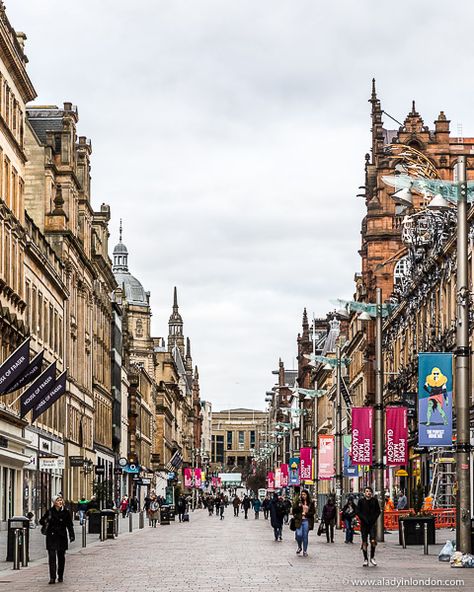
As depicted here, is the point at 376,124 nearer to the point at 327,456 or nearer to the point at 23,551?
the point at 327,456

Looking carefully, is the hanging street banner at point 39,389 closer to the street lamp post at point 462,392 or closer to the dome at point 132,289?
the street lamp post at point 462,392

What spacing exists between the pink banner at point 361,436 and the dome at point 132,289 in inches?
5075

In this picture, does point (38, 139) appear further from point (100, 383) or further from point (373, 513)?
point (373, 513)

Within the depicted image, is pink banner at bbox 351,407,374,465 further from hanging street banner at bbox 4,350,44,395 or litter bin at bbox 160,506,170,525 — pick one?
litter bin at bbox 160,506,170,525

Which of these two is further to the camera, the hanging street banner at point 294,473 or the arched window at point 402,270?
the hanging street banner at point 294,473

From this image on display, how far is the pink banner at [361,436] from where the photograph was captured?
5309cm

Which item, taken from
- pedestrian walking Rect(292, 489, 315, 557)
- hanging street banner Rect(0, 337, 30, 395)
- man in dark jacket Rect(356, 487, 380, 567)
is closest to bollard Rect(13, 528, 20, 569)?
man in dark jacket Rect(356, 487, 380, 567)

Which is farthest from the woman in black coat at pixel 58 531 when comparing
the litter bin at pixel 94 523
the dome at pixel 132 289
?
the dome at pixel 132 289

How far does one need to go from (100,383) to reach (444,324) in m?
42.1

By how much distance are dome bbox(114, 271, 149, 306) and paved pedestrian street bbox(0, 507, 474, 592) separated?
13718 centimetres

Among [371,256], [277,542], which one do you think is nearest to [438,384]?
[277,542]

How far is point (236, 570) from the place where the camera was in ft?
103

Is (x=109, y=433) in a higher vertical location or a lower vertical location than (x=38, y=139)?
lower

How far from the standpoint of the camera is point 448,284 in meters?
66.3
